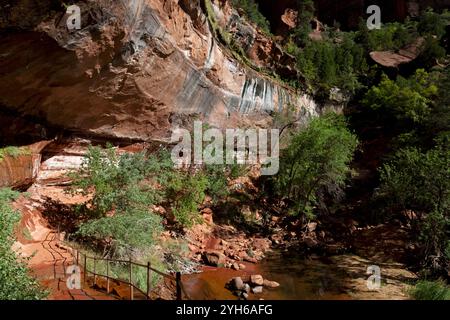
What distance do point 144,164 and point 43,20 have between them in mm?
5885

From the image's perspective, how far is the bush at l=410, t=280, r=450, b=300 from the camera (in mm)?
10677

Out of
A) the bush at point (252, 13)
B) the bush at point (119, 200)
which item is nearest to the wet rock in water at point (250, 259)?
the bush at point (119, 200)

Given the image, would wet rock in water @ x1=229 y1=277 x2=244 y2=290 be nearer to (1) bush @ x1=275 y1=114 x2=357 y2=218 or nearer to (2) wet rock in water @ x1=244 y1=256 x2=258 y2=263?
(2) wet rock in water @ x1=244 y1=256 x2=258 y2=263

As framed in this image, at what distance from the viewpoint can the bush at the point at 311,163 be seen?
18.9 meters

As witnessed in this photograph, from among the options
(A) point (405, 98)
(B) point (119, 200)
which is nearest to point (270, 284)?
(B) point (119, 200)

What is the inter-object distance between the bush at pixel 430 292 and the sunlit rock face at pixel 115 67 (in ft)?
42.0

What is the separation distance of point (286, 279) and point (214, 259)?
287cm

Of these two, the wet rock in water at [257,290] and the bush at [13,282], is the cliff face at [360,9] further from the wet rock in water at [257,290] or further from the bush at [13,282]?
the bush at [13,282]

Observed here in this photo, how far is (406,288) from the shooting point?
1252 centimetres

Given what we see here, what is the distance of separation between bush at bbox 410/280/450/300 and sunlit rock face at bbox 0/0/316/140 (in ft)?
42.0

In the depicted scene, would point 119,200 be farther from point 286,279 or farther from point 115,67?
point 286,279

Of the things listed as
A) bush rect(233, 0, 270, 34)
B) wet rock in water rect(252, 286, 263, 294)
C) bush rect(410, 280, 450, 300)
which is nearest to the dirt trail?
wet rock in water rect(252, 286, 263, 294)
